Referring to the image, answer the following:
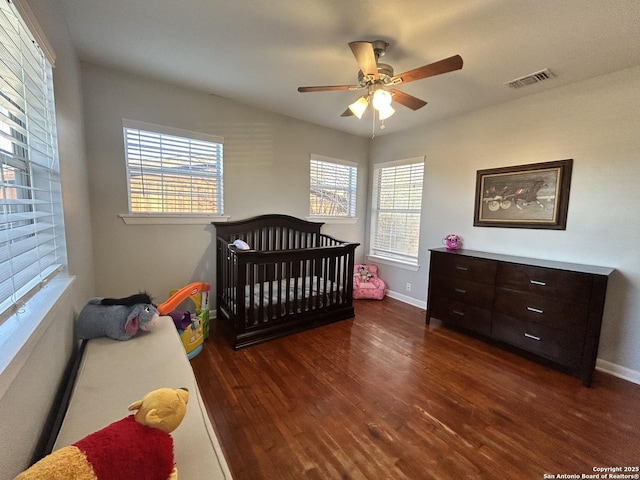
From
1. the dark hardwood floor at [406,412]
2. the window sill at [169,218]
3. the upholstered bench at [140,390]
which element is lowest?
the dark hardwood floor at [406,412]

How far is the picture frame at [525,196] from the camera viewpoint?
2.50 m

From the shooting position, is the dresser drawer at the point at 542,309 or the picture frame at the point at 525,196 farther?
the picture frame at the point at 525,196

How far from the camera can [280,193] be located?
11.4 ft

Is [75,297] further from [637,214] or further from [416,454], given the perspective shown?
[637,214]

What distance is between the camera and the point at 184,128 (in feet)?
9.00

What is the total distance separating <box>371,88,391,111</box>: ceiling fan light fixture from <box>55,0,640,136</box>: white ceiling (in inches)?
13.9

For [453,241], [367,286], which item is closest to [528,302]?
[453,241]

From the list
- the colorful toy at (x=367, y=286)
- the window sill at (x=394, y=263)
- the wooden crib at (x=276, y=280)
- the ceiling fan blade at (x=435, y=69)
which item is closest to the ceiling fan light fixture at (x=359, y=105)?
the ceiling fan blade at (x=435, y=69)

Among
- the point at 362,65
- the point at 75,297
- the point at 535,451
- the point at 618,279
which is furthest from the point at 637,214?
the point at 75,297

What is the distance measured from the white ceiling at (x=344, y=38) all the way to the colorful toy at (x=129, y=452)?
81.2 inches

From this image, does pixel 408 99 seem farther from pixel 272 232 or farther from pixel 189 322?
pixel 189 322

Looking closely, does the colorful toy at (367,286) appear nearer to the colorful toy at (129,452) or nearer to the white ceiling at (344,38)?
the white ceiling at (344,38)

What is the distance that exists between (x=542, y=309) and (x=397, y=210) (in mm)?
2130

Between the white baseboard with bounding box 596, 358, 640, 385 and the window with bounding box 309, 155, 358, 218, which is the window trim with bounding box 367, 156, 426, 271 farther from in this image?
the white baseboard with bounding box 596, 358, 640, 385
